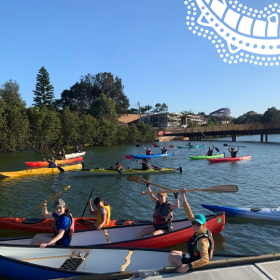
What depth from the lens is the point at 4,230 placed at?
8.63 meters

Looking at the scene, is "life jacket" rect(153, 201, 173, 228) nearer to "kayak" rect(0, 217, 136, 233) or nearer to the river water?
the river water

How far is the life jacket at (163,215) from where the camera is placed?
6.68 meters

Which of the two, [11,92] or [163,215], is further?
[11,92]

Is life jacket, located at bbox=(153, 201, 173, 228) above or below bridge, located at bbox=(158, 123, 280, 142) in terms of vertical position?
below

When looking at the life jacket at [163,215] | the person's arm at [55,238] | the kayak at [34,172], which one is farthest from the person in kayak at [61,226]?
the kayak at [34,172]

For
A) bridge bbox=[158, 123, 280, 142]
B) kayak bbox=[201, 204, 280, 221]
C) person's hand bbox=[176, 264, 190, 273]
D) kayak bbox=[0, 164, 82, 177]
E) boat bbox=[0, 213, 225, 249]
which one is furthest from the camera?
bridge bbox=[158, 123, 280, 142]

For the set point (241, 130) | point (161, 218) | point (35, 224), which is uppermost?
point (241, 130)

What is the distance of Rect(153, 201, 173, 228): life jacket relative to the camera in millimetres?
6675

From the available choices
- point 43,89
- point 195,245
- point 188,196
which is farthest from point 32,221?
point 43,89

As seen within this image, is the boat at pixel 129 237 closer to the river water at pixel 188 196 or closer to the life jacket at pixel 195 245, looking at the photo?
the river water at pixel 188 196

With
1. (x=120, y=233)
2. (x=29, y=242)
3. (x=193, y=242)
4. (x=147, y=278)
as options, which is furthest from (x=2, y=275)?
(x=193, y=242)

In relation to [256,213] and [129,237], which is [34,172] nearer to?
[129,237]

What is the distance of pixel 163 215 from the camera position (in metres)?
6.75

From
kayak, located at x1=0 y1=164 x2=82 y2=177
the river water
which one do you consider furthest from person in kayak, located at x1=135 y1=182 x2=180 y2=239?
kayak, located at x1=0 y1=164 x2=82 y2=177
